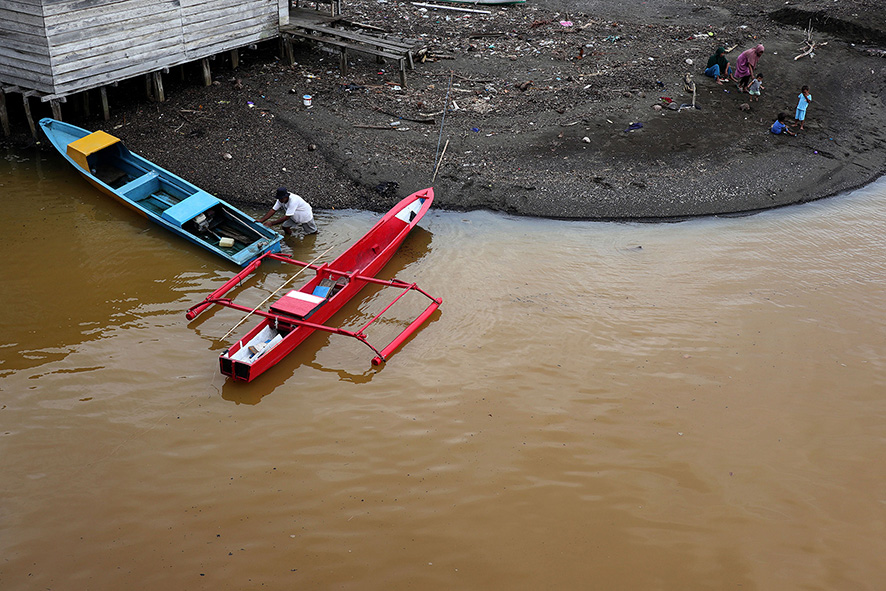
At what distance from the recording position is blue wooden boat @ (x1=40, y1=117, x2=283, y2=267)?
896 centimetres

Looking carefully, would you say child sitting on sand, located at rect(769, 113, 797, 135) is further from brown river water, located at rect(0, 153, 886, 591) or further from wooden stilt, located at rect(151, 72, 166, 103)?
wooden stilt, located at rect(151, 72, 166, 103)

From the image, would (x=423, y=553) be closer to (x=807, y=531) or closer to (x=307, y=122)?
(x=807, y=531)

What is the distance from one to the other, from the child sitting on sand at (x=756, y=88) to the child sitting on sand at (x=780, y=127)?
127 centimetres

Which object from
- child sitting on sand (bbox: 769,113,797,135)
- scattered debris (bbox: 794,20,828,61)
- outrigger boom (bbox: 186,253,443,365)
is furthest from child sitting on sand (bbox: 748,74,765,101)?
outrigger boom (bbox: 186,253,443,365)

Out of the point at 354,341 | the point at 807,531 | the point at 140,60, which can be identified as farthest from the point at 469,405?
the point at 140,60

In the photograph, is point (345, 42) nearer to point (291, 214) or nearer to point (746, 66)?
point (291, 214)

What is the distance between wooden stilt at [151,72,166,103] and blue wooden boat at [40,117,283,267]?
225 cm

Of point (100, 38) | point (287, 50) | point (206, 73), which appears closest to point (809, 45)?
point (287, 50)

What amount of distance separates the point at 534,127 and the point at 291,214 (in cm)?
558

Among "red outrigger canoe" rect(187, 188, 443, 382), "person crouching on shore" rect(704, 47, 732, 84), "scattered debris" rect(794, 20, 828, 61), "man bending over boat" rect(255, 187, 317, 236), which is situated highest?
"scattered debris" rect(794, 20, 828, 61)

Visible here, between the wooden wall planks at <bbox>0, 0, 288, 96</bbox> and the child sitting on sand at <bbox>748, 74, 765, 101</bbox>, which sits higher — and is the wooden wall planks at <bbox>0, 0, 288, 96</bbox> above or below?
above

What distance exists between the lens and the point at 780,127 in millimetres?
12516

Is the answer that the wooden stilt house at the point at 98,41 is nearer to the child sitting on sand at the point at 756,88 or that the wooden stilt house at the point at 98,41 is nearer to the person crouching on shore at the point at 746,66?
the person crouching on shore at the point at 746,66

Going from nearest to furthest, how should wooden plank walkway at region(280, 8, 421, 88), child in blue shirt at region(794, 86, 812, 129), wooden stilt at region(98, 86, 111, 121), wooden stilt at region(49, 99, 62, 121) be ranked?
wooden stilt at region(49, 99, 62, 121)
wooden stilt at region(98, 86, 111, 121)
child in blue shirt at region(794, 86, 812, 129)
wooden plank walkway at region(280, 8, 421, 88)
